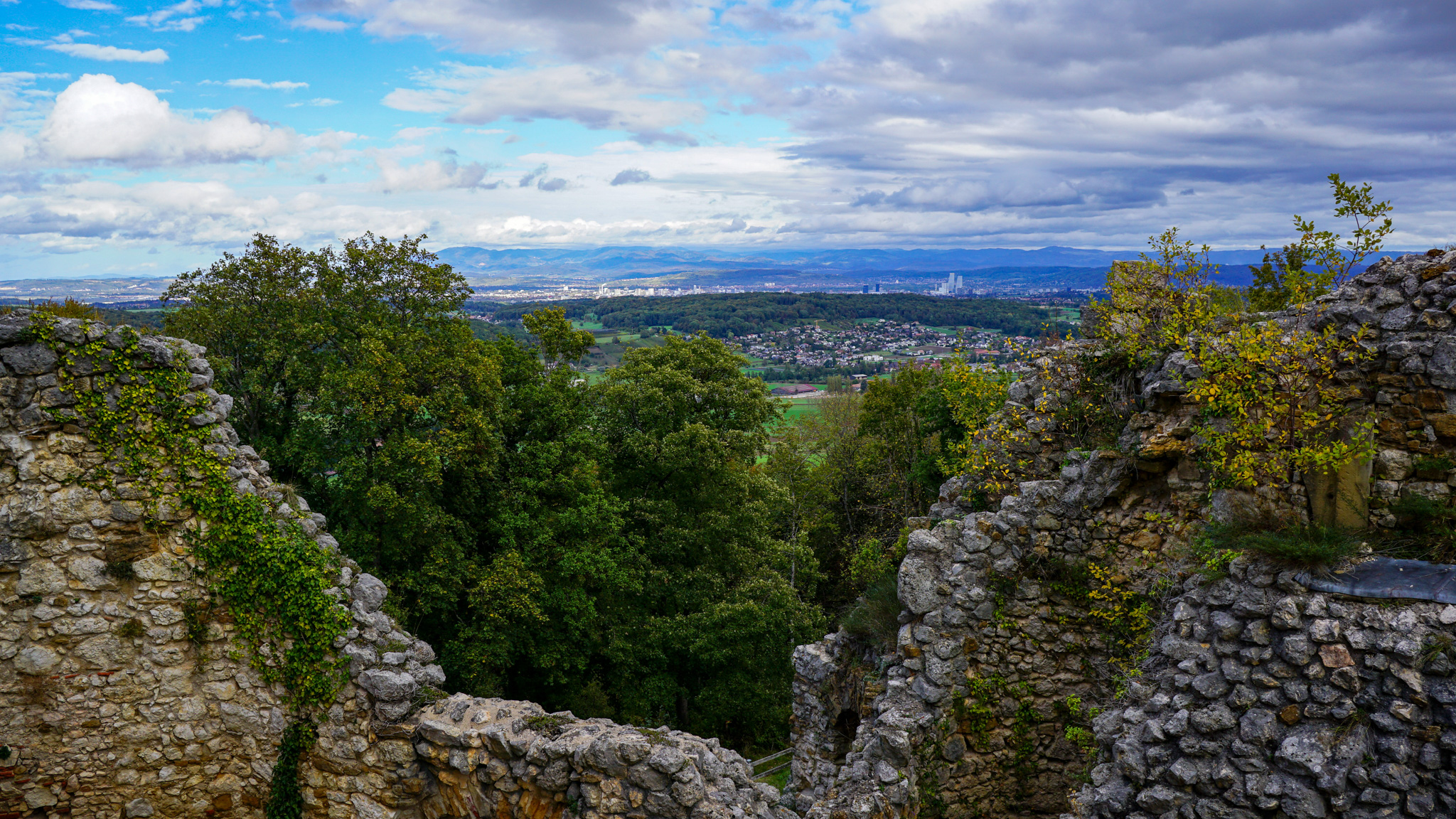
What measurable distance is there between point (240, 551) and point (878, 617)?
7.95 metres

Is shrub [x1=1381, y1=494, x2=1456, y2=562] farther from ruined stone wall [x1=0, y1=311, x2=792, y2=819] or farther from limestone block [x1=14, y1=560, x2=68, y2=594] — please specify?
limestone block [x1=14, y1=560, x2=68, y2=594]

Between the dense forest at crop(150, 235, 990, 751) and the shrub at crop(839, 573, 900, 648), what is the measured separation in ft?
11.5

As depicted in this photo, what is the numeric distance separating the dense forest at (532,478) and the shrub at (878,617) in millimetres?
3492

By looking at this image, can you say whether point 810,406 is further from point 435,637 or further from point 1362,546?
point 1362,546

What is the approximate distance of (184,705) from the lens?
9.09 meters

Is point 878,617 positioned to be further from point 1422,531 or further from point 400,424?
point 400,424

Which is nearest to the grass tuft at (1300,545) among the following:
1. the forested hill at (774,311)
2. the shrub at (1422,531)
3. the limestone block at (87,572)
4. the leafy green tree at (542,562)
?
the shrub at (1422,531)

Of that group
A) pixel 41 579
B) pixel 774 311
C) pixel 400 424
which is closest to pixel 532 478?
pixel 400 424

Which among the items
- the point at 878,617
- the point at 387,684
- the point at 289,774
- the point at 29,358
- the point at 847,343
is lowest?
the point at 289,774

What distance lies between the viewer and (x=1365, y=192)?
284 inches

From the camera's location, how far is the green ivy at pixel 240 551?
29.0ft

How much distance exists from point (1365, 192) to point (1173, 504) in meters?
3.45

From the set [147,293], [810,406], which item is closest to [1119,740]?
[810,406]

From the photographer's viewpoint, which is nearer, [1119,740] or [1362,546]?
[1362,546]
